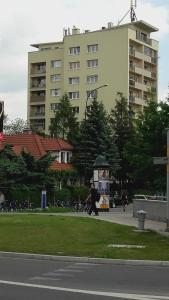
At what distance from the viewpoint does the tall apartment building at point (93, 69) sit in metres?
114

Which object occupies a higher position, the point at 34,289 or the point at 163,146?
the point at 163,146

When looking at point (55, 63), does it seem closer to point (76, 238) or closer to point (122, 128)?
point (122, 128)

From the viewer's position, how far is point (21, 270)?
48.2 ft

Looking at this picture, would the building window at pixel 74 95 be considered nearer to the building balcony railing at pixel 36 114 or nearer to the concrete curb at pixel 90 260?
the building balcony railing at pixel 36 114

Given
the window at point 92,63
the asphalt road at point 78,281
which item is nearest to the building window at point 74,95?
the window at point 92,63

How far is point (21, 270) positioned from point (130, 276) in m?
2.50

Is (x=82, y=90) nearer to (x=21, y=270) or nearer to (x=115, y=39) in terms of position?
(x=115, y=39)

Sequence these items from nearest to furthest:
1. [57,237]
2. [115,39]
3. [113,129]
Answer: [57,237] < [113,129] < [115,39]

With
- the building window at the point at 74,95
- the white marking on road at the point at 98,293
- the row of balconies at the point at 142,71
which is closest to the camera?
the white marking on road at the point at 98,293

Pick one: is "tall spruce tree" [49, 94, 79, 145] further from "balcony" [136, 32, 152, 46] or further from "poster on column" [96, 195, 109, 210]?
"poster on column" [96, 195, 109, 210]

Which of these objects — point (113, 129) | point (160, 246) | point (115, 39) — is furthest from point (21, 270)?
point (115, 39)

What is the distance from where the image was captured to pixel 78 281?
12906mm

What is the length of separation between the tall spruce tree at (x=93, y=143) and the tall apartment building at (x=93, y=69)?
119 ft

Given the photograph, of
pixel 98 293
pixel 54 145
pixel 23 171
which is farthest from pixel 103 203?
pixel 98 293
